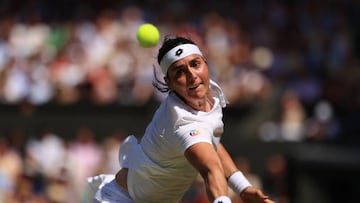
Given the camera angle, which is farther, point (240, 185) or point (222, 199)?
point (240, 185)

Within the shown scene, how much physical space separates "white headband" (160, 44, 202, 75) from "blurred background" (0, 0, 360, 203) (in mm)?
5952

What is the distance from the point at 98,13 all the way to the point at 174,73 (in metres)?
11.3

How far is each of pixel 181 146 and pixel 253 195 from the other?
665 mm

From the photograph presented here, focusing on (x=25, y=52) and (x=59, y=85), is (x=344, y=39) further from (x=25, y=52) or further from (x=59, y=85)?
(x=25, y=52)

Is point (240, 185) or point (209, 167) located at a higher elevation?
point (209, 167)

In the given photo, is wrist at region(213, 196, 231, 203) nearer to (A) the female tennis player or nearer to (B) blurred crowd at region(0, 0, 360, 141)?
(A) the female tennis player

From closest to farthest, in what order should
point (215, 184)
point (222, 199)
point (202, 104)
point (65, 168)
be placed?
point (222, 199) < point (215, 184) < point (202, 104) < point (65, 168)

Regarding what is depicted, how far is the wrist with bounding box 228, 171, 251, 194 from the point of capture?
6.26m

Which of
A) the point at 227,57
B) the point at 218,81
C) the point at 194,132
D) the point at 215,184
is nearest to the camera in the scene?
the point at 215,184

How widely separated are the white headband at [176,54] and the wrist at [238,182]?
0.93m

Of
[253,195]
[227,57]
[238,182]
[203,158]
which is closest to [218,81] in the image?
[227,57]

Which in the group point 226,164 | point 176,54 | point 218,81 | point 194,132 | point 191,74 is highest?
point 176,54

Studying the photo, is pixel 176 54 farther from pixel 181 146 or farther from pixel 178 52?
pixel 181 146

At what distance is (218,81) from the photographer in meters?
12.6
